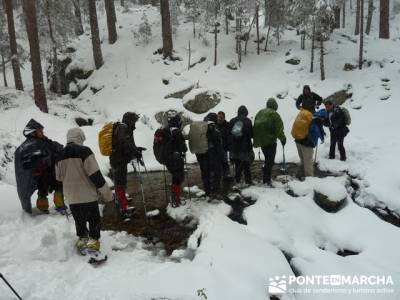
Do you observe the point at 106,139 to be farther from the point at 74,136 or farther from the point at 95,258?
the point at 95,258

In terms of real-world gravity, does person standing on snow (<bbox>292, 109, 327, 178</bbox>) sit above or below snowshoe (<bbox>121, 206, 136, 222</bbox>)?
above

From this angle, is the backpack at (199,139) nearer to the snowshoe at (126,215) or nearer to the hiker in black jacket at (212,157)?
the hiker in black jacket at (212,157)

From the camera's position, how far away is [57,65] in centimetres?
2466

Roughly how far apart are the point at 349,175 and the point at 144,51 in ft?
57.7

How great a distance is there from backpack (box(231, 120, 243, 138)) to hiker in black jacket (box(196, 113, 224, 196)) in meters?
0.60

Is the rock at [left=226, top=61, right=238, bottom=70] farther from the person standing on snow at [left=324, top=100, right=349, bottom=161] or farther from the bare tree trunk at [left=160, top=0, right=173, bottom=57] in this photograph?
the person standing on snow at [left=324, top=100, right=349, bottom=161]

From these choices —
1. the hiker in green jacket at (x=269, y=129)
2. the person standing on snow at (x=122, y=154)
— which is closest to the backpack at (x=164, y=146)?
the person standing on snow at (x=122, y=154)

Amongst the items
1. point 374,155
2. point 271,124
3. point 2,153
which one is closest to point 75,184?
point 271,124

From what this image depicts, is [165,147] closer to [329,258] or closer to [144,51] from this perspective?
[329,258]

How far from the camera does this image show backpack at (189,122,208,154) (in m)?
8.82

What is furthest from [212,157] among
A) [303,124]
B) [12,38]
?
[12,38]

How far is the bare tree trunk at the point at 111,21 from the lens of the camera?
A: 80.9ft

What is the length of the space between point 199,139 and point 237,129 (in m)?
1.24

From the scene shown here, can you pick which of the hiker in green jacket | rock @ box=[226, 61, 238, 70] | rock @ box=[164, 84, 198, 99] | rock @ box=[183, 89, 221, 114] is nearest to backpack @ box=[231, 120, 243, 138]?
the hiker in green jacket
